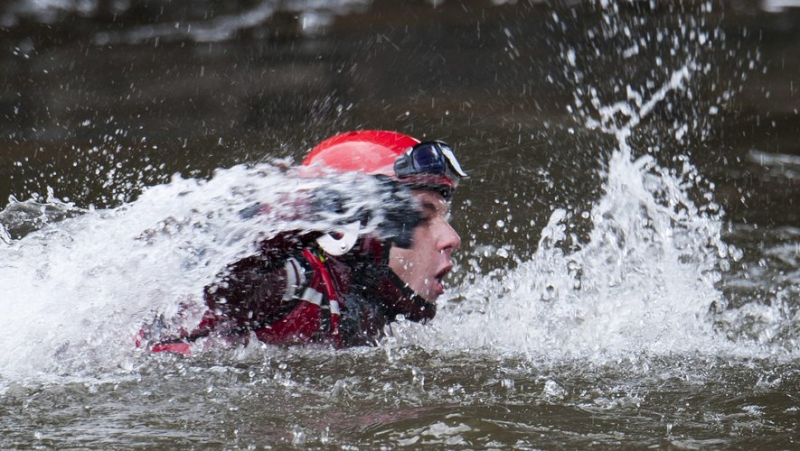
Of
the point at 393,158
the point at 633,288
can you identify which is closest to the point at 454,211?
the point at 633,288

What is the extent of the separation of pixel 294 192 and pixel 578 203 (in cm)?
282

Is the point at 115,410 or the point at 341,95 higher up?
the point at 341,95

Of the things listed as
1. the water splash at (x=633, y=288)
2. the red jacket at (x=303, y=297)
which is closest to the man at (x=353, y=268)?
the red jacket at (x=303, y=297)

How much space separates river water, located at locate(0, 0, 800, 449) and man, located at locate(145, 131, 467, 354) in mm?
57

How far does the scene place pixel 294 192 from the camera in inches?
104

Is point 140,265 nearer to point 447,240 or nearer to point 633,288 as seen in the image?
point 447,240

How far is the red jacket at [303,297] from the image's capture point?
246cm

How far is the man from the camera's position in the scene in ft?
8.12

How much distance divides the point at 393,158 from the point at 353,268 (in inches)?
14.3

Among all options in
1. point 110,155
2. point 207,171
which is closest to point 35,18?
point 110,155

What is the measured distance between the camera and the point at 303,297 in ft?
8.25

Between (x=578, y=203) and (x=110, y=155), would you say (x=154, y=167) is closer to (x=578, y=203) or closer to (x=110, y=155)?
(x=110, y=155)

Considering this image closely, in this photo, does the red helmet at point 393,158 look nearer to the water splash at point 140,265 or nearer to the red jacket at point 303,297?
the water splash at point 140,265

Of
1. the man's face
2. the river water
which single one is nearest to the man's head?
the man's face
